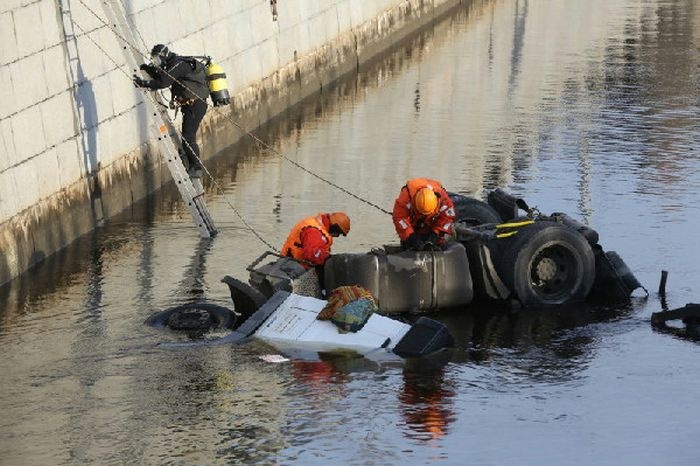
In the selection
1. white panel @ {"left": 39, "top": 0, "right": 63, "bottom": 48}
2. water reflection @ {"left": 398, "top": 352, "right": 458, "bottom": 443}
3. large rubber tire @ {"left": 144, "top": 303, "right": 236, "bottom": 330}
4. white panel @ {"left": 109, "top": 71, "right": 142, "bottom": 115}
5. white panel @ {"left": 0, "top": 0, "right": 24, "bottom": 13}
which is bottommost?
→ water reflection @ {"left": 398, "top": 352, "right": 458, "bottom": 443}

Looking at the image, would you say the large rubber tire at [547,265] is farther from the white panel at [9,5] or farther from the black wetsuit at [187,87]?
the white panel at [9,5]

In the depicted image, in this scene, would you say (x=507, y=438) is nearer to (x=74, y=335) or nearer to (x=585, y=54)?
(x=74, y=335)

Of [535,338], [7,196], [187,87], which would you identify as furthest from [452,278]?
[187,87]

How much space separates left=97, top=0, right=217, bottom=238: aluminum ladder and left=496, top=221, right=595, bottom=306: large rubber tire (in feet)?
18.1

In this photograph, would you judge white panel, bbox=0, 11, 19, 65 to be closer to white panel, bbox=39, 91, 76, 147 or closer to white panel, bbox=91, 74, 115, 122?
white panel, bbox=39, 91, 76, 147

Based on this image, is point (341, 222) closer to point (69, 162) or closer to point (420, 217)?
point (420, 217)

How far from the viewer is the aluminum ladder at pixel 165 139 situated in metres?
23.2

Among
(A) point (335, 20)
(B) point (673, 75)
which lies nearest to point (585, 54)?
(B) point (673, 75)

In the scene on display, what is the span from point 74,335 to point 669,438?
648 centimetres

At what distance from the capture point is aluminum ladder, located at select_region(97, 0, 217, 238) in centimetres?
2323

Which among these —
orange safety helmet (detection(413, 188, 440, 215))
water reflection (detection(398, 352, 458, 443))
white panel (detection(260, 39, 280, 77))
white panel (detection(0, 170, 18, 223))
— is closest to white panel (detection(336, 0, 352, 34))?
white panel (detection(260, 39, 280, 77))

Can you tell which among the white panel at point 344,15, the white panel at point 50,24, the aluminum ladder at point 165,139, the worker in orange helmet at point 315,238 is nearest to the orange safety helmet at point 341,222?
the worker in orange helmet at point 315,238

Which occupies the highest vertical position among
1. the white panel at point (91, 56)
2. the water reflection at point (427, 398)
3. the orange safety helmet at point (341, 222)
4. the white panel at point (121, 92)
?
the white panel at point (91, 56)

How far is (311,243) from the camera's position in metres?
18.6
